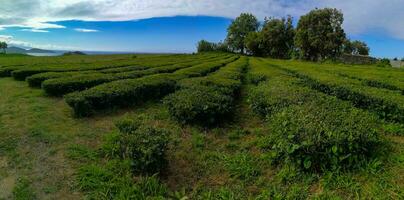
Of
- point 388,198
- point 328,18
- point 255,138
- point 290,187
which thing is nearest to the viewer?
point 388,198

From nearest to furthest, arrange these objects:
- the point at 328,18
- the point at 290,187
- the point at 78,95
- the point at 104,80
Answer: the point at 290,187 < the point at 78,95 < the point at 104,80 < the point at 328,18

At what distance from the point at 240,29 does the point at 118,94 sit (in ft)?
218

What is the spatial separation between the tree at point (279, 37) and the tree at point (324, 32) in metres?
11.3

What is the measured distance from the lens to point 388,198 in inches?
140

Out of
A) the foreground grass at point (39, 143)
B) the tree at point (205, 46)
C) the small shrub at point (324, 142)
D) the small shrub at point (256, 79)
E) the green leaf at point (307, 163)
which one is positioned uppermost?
the tree at point (205, 46)

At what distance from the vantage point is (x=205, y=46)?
7400 cm

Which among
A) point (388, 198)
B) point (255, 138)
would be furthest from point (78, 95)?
point (388, 198)

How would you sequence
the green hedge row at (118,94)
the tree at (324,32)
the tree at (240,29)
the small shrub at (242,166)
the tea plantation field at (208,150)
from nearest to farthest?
the tea plantation field at (208,150) → the small shrub at (242,166) → the green hedge row at (118,94) → the tree at (324,32) → the tree at (240,29)

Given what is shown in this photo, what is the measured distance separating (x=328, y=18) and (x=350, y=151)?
144 feet

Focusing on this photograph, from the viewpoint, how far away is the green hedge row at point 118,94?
23.6ft

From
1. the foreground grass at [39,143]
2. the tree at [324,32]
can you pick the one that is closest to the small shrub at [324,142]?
the foreground grass at [39,143]

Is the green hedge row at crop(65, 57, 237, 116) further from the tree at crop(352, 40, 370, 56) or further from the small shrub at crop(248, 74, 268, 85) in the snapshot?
the tree at crop(352, 40, 370, 56)

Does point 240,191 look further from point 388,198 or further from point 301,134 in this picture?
point 388,198

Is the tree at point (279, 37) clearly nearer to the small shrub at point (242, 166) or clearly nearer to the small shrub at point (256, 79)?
the small shrub at point (256, 79)
